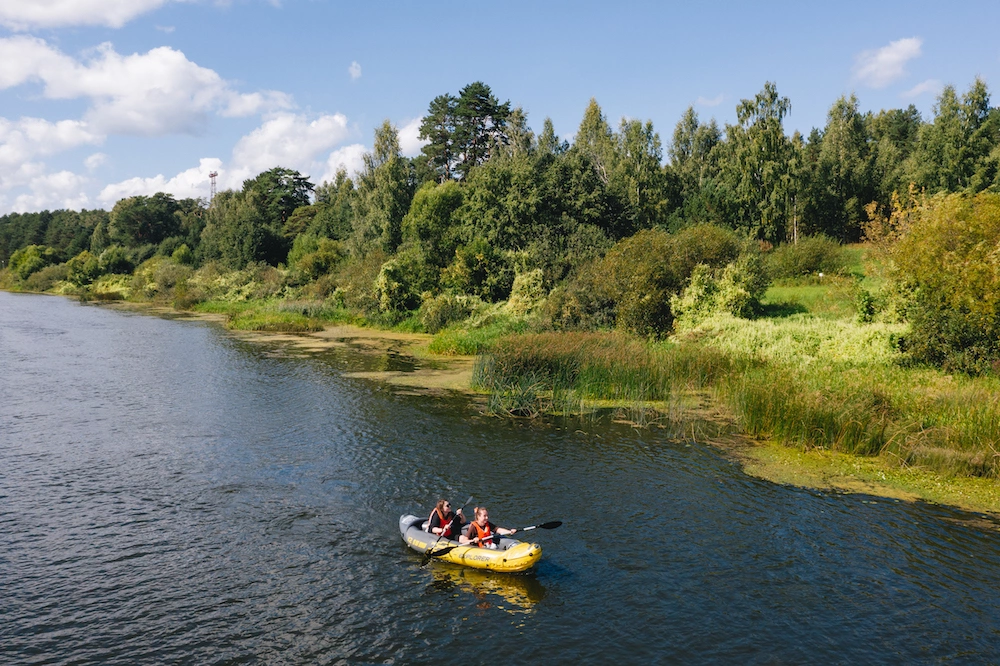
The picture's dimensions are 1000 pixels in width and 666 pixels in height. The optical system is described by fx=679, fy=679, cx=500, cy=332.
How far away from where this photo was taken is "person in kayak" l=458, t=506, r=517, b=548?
1421 centimetres

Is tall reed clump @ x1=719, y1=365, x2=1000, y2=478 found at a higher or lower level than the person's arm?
higher

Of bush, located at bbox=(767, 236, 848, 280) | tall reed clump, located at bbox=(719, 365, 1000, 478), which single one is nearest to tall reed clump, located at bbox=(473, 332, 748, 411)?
tall reed clump, located at bbox=(719, 365, 1000, 478)

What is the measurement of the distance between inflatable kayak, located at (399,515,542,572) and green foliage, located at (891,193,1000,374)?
61.3 ft

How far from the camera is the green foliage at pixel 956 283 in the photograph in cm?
2298

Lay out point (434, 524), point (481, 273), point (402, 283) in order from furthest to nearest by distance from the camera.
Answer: point (402, 283), point (481, 273), point (434, 524)

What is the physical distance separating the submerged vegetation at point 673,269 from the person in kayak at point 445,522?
10.8 meters

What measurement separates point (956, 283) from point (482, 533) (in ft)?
64.9

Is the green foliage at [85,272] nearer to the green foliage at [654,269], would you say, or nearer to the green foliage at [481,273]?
the green foliage at [481,273]

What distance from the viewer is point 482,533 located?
14281mm

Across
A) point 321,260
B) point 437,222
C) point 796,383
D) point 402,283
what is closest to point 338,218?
point 321,260

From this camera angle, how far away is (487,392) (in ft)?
95.6

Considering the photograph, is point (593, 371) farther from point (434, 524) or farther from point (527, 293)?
point (527, 293)

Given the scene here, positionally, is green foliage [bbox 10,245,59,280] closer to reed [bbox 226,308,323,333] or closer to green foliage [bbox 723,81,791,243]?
reed [bbox 226,308,323,333]

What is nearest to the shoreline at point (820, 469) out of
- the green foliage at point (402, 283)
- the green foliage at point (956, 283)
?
the green foliage at point (956, 283)
